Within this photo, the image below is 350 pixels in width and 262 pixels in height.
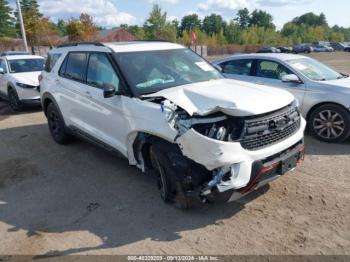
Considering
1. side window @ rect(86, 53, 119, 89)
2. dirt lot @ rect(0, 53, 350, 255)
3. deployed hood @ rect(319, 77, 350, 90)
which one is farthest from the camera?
deployed hood @ rect(319, 77, 350, 90)

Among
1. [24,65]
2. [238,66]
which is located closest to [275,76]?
[238,66]

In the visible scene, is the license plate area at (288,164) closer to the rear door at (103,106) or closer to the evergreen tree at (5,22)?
the rear door at (103,106)

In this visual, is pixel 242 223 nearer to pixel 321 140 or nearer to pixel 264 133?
pixel 264 133

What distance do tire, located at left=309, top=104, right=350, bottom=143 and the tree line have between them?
1619 centimetres

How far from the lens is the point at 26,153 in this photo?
21.3 ft

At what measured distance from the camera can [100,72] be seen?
196 inches

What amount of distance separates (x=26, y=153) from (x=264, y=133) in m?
4.74

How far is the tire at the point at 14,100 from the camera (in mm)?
10138

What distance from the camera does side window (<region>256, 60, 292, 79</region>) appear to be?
6932 millimetres

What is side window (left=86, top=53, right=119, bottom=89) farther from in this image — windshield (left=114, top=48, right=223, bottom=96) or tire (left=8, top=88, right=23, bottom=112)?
tire (left=8, top=88, right=23, bottom=112)

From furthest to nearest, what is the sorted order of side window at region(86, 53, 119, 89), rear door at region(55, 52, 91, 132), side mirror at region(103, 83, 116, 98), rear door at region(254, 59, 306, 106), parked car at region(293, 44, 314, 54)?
parked car at region(293, 44, 314, 54)
rear door at region(254, 59, 306, 106)
rear door at region(55, 52, 91, 132)
side window at region(86, 53, 119, 89)
side mirror at region(103, 83, 116, 98)

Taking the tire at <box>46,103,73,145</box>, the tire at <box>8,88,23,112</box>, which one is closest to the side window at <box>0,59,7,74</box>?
the tire at <box>8,88,23,112</box>

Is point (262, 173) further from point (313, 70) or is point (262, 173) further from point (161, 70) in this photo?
point (313, 70)

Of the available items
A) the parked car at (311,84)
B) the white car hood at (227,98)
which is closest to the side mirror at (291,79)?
the parked car at (311,84)
